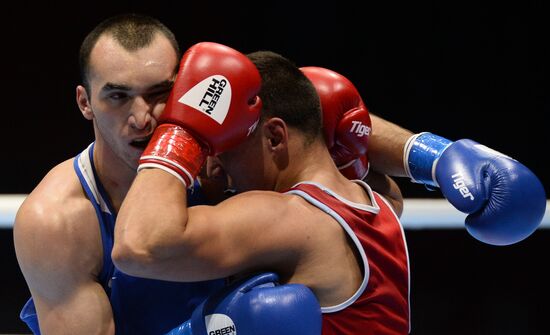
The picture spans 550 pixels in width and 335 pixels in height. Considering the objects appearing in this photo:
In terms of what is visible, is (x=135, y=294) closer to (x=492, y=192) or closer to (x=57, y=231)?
(x=57, y=231)

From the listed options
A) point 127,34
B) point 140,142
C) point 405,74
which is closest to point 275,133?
point 140,142

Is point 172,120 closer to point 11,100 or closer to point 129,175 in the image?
point 129,175

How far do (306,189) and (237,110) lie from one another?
10.7 inches

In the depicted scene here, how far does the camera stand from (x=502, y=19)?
14.3 feet

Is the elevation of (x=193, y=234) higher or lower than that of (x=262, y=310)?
higher

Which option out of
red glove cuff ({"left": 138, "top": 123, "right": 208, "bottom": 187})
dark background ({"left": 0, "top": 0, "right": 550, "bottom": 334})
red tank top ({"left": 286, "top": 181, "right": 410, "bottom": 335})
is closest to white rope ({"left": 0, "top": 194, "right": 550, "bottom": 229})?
dark background ({"left": 0, "top": 0, "right": 550, "bottom": 334})

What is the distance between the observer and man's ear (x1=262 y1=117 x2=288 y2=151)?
→ 2117 millimetres

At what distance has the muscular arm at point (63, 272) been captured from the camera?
2.10 metres

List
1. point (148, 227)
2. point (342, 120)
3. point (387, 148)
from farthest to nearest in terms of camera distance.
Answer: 1. point (387, 148)
2. point (342, 120)
3. point (148, 227)

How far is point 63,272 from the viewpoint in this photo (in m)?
2.10

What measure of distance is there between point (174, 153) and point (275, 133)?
0.34 m

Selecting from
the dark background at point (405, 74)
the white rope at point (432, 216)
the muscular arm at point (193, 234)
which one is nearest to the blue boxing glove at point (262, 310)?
the muscular arm at point (193, 234)

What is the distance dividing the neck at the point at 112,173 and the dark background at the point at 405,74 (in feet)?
7.37

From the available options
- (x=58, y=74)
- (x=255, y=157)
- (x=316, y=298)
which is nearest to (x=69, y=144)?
(x=58, y=74)
